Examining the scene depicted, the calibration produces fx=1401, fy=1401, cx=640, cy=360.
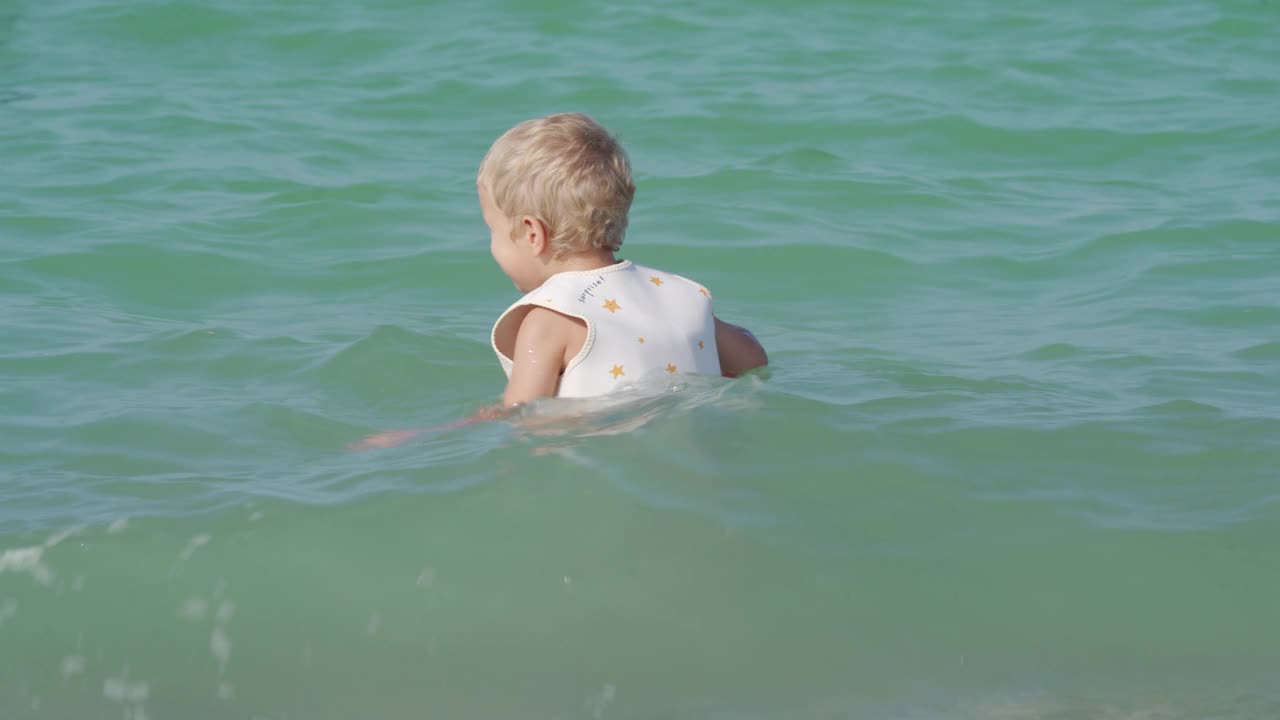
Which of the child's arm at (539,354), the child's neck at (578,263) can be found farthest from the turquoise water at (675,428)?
the child's neck at (578,263)

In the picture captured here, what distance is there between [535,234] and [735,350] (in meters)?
0.76

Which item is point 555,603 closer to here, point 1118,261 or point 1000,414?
point 1000,414

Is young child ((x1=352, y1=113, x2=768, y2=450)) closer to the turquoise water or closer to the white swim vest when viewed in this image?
the white swim vest

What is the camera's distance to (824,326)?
5711 millimetres

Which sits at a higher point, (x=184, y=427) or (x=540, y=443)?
(x=540, y=443)

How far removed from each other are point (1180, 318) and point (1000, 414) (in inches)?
74.4

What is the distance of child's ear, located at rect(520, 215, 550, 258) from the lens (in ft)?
12.4

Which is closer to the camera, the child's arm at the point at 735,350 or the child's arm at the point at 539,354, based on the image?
the child's arm at the point at 539,354

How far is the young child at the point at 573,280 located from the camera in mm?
3725

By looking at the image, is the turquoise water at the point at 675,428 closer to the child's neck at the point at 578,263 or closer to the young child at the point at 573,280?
the young child at the point at 573,280

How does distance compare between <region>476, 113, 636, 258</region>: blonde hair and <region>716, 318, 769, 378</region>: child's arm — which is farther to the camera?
<region>716, 318, 769, 378</region>: child's arm

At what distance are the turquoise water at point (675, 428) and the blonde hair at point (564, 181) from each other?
480mm

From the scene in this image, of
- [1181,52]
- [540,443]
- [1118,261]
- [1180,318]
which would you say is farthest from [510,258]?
[1181,52]

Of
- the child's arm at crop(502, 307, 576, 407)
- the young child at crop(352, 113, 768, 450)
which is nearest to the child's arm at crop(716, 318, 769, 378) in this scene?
the young child at crop(352, 113, 768, 450)
